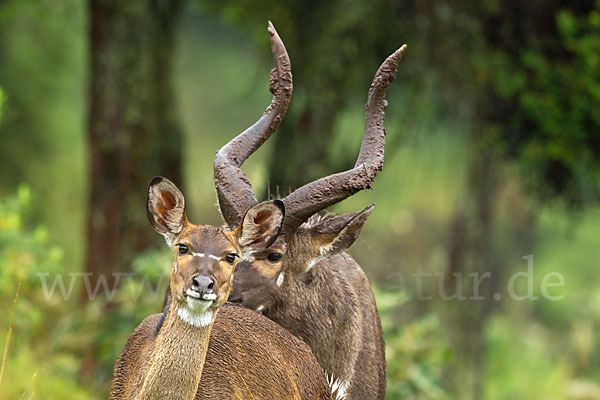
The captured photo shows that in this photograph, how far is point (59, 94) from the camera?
1955 cm

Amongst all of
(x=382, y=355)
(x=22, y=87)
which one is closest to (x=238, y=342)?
(x=382, y=355)

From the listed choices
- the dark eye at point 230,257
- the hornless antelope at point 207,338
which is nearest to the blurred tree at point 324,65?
A: the hornless antelope at point 207,338

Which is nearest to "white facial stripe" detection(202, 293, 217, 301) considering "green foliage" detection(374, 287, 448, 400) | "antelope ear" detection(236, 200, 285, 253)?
"antelope ear" detection(236, 200, 285, 253)

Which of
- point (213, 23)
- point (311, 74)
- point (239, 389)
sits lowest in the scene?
point (239, 389)

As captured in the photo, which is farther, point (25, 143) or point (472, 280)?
point (25, 143)

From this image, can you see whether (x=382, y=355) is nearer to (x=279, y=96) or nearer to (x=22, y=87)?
(x=279, y=96)

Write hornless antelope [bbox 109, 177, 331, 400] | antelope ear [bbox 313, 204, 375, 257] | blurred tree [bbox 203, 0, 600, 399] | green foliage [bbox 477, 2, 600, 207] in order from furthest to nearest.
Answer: blurred tree [bbox 203, 0, 600, 399] → green foliage [bbox 477, 2, 600, 207] → antelope ear [bbox 313, 204, 375, 257] → hornless antelope [bbox 109, 177, 331, 400]

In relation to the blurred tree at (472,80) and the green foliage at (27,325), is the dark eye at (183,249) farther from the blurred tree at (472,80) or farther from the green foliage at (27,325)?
the blurred tree at (472,80)

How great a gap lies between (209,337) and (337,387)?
1420 millimetres

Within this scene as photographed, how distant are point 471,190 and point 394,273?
7751 millimetres

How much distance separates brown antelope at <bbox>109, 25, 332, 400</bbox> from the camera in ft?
15.7

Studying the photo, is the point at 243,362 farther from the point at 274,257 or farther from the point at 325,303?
the point at 325,303

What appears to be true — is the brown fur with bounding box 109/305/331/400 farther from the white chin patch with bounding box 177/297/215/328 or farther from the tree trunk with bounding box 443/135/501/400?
the tree trunk with bounding box 443/135/501/400

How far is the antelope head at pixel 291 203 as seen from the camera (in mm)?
6129
